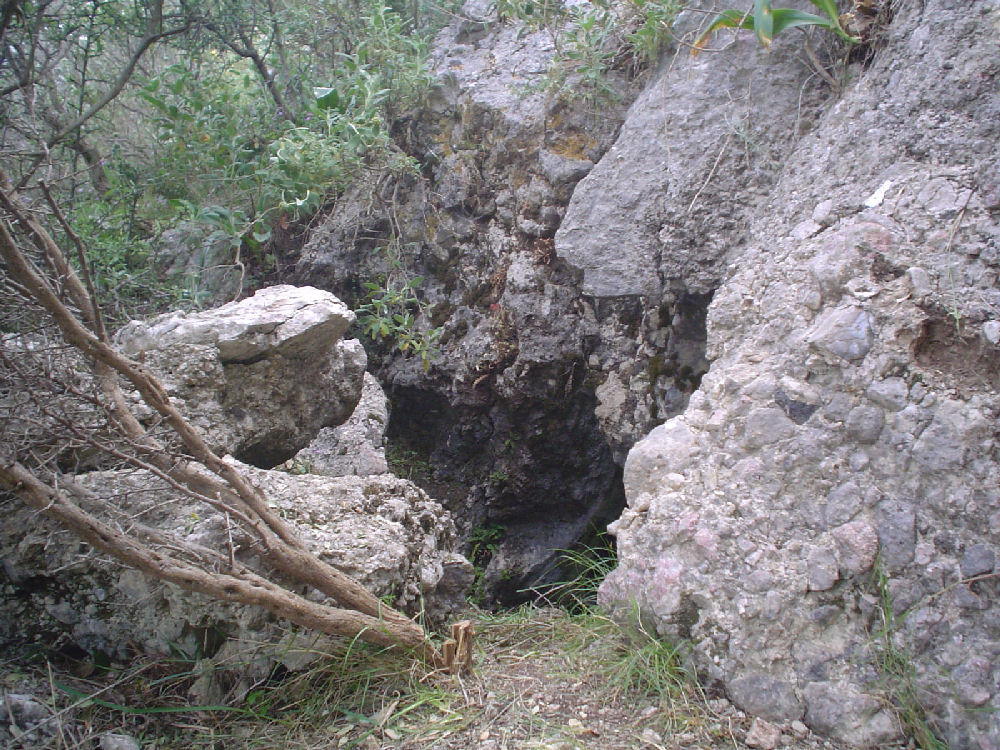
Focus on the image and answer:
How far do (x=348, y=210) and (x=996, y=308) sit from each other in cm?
316

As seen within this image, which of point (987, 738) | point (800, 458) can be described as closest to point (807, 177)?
point (800, 458)

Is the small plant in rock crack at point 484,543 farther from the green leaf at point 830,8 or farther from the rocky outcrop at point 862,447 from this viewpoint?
the green leaf at point 830,8

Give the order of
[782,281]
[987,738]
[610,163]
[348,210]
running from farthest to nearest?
[348,210] → [610,163] → [782,281] → [987,738]

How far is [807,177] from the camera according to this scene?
95.3 inches

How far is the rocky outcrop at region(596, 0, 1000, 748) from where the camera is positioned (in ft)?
5.35

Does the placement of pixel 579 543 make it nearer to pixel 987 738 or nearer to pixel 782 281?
pixel 782 281

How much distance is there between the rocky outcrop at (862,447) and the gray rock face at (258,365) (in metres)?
1.24

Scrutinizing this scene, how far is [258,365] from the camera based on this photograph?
2.60m

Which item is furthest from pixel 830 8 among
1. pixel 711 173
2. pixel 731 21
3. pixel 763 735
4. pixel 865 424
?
pixel 763 735

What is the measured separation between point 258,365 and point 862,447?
6.37 feet

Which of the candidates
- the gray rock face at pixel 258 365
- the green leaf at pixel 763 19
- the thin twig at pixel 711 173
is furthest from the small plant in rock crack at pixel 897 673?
the gray rock face at pixel 258 365

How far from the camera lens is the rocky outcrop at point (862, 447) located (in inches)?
64.2

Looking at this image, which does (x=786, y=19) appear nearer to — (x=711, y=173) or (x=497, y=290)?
(x=711, y=173)

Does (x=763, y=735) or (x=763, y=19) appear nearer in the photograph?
(x=763, y=735)
